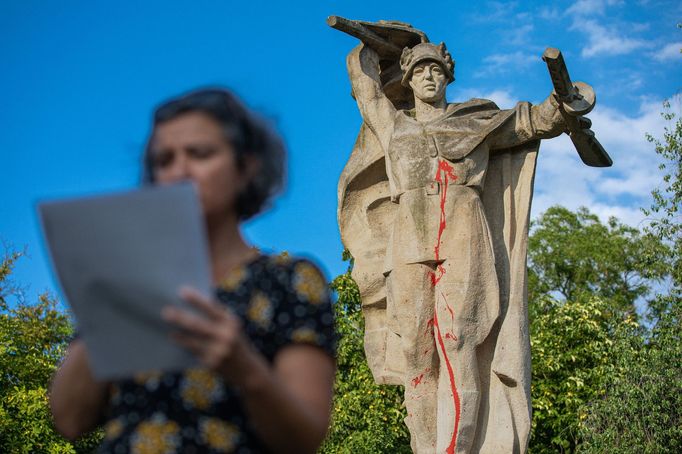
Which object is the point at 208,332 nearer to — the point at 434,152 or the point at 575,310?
the point at 434,152

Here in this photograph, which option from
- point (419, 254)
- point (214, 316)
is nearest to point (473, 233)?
point (419, 254)

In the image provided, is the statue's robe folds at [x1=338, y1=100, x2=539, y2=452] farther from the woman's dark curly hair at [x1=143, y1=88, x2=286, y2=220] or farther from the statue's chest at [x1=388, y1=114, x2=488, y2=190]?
the woman's dark curly hair at [x1=143, y1=88, x2=286, y2=220]

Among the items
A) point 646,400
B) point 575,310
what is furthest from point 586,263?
point 646,400

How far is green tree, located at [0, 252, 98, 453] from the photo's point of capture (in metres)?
14.5

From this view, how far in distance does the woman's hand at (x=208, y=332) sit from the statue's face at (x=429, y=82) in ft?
18.1

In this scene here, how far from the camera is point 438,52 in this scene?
6887 mm

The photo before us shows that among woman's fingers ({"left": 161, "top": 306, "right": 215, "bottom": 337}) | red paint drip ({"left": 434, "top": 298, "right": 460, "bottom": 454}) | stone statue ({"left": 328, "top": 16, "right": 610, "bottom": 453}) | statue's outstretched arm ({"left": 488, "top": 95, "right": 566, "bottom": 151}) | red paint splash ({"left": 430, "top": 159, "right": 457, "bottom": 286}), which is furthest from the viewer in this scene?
statue's outstretched arm ({"left": 488, "top": 95, "right": 566, "bottom": 151})

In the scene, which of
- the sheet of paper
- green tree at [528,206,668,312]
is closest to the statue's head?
the sheet of paper

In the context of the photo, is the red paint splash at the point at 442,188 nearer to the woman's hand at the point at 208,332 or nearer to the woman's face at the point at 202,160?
the woman's face at the point at 202,160

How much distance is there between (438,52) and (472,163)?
879 millimetres

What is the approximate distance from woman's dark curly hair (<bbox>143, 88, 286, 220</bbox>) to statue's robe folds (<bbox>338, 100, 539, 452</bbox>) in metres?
4.65

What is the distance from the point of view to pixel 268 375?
5.01 ft

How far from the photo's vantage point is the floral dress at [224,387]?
1.67 m

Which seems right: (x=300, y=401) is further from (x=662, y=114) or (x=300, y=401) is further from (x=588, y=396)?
(x=588, y=396)
